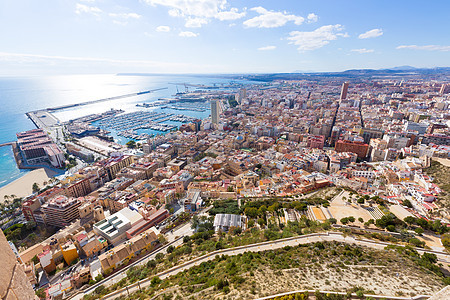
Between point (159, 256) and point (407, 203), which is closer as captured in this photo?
point (159, 256)

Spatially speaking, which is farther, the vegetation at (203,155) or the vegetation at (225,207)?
the vegetation at (203,155)

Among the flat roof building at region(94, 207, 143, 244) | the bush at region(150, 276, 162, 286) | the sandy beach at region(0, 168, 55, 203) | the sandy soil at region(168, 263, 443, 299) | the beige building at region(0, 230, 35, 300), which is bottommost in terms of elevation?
the sandy beach at region(0, 168, 55, 203)

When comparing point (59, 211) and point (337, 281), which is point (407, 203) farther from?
point (59, 211)

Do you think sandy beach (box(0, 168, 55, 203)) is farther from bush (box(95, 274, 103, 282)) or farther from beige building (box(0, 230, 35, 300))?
beige building (box(0, 230, 35, 300))

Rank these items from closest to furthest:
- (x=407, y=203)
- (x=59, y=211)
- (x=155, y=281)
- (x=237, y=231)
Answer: (x=155, y=281) → (x=237, y=231) → (x=407, y=203) → (x=59, y=211)

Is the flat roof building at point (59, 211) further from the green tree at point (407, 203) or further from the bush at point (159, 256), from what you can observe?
the green tree at point (407, 203)

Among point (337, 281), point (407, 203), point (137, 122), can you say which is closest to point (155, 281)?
point (337, 281)

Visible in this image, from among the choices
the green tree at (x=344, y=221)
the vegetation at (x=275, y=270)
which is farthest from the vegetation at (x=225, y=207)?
the green tree at (x=344, y=221)

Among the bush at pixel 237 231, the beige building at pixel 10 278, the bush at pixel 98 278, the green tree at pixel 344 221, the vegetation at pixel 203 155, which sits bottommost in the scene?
the bush at pixel 98 278

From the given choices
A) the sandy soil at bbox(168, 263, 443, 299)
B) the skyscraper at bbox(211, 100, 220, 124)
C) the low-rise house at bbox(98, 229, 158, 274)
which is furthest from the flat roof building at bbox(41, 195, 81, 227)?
the skyscraper at bbox(211, 100, 220, 124)
